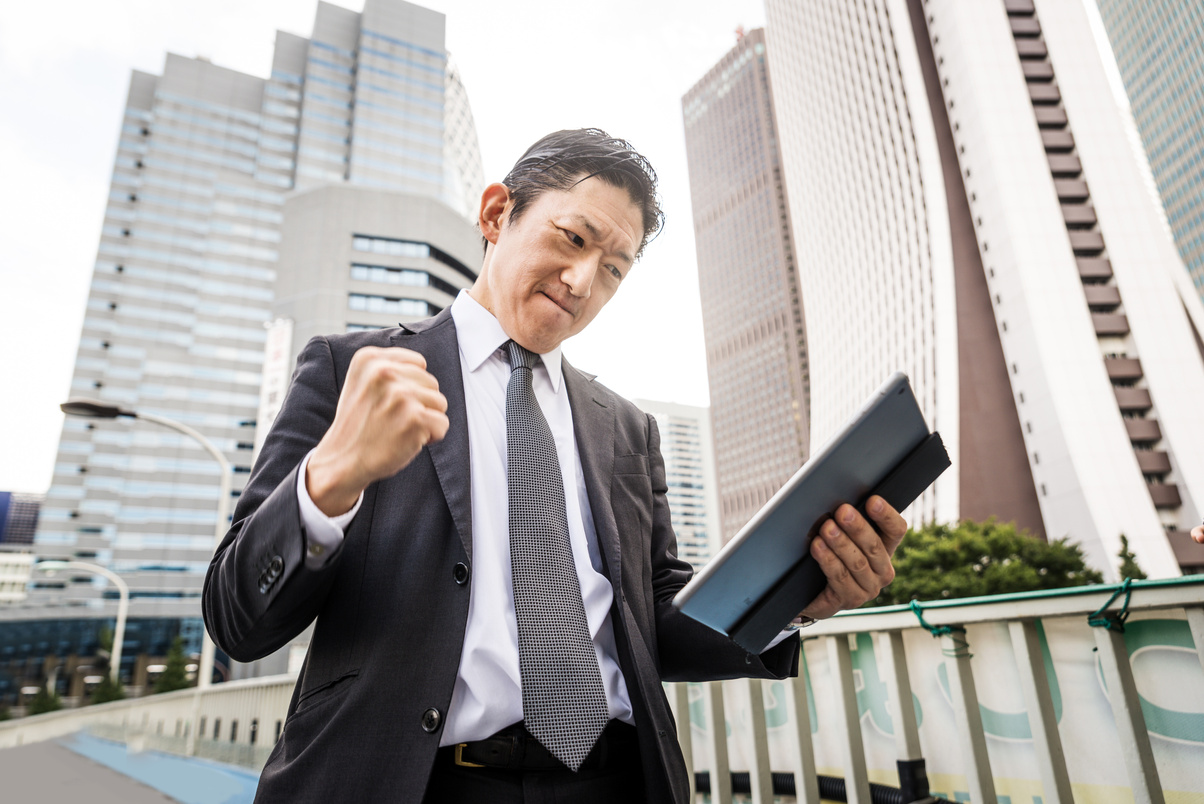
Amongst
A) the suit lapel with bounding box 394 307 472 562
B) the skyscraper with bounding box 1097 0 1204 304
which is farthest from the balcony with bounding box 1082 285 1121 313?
the suit lapel with bounding box 394 307 472 562

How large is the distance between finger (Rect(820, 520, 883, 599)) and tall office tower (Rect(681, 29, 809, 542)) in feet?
296

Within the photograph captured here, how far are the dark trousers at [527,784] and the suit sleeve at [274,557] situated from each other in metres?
0.31

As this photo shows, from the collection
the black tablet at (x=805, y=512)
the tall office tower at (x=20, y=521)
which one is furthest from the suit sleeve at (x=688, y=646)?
the tall office tower at (x=20, y=521)

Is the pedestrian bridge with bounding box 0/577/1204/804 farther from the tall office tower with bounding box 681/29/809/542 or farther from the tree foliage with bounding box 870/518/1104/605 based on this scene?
the tall office tower with bounding box 681/29/809/542

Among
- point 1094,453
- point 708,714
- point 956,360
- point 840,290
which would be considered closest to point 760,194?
point 840,290

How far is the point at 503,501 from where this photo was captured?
1.16 metres

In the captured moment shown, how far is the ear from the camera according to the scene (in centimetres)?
147

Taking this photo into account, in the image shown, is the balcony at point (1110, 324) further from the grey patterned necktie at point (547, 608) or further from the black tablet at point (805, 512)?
the grey patterned necktie at point (547, 608)

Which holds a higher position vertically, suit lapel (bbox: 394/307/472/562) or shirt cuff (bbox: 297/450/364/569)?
suit lapel (bbox: 394/307/472/562)

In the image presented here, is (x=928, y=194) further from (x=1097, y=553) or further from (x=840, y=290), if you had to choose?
(x=1097, y=553)

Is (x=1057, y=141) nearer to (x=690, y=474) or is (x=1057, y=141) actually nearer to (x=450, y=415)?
(x=450, y=415)

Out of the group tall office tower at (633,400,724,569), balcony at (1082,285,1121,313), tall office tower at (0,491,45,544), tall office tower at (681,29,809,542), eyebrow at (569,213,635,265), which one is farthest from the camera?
tall office tower at (633,400,724,569)

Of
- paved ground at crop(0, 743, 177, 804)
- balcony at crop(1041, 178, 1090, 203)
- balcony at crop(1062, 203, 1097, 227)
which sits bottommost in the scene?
paved ground at crop(0, 743, 177, 804)

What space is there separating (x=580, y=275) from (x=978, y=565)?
29781 millimetres
